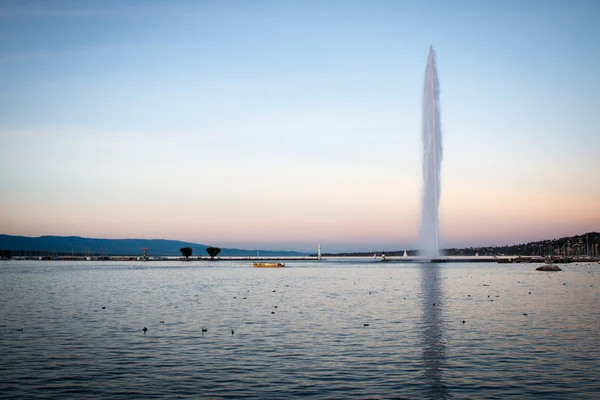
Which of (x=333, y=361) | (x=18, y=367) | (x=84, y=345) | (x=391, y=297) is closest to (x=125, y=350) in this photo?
(x=84, y=345)

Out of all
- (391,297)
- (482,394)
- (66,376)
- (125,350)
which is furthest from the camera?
(391,297)

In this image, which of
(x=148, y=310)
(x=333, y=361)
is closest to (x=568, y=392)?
(x=333, y=361)

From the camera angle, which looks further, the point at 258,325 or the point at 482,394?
the point at 258,325

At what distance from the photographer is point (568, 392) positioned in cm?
2320

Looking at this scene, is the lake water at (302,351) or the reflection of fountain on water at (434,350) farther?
the lake water at (302,351)

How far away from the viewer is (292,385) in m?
24.5

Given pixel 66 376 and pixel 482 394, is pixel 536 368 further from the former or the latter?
pixel 66 376

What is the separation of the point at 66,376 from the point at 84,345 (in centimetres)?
823

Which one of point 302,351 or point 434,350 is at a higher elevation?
point 434,350

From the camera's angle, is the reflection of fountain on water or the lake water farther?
the lake water

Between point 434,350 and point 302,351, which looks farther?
point 434,350

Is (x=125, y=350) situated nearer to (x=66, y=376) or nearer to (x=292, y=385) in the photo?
(x=66, y=376)

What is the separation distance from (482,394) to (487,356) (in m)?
7.93

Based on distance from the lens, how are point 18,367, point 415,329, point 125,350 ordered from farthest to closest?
1. point 415,329
2. point 125,350
3. point 18,367
